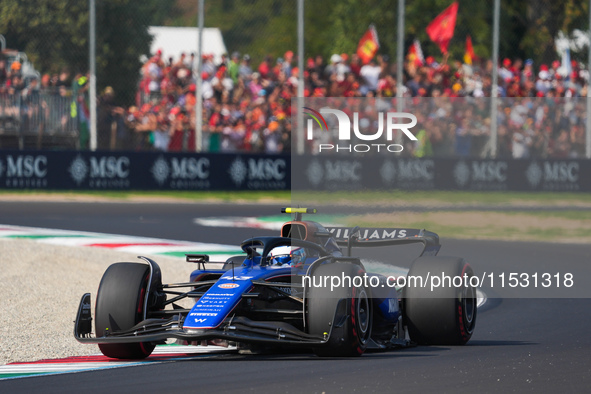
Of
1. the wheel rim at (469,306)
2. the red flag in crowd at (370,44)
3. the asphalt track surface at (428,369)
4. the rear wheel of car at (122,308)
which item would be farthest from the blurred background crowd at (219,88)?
the rear wheel of car at (122,308)

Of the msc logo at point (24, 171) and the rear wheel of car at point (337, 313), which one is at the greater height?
the msc logo at point (24, 171)

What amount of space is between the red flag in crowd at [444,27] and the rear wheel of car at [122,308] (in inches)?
719

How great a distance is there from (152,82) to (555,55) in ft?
32.1

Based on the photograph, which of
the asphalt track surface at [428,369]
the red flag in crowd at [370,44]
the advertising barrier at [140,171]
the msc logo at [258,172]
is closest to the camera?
the asphalt track surface at [428,369]

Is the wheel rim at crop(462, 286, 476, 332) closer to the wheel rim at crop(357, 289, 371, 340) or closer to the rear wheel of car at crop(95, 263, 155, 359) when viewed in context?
the wheel rim at crop(357, 289, 371, 340)

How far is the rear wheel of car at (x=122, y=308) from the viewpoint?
6.50m

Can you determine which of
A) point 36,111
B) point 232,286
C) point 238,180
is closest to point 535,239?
point 232,286

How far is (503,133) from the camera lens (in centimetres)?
1941

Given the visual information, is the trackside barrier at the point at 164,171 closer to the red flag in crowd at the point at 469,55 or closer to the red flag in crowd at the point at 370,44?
the red flag in crowd at the point at 370,44

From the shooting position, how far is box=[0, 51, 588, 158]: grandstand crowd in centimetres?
1975

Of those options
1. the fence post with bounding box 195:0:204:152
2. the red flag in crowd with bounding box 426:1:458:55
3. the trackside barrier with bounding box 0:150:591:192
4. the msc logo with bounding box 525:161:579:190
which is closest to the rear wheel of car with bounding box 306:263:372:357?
the trackside barrier with bounding box 0:150:591:192

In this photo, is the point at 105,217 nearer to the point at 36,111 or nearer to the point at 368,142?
the point at 36,111

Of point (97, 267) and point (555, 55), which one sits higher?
point (555, 55)

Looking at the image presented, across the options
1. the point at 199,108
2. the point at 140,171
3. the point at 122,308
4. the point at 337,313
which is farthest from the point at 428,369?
the point at 199,108
